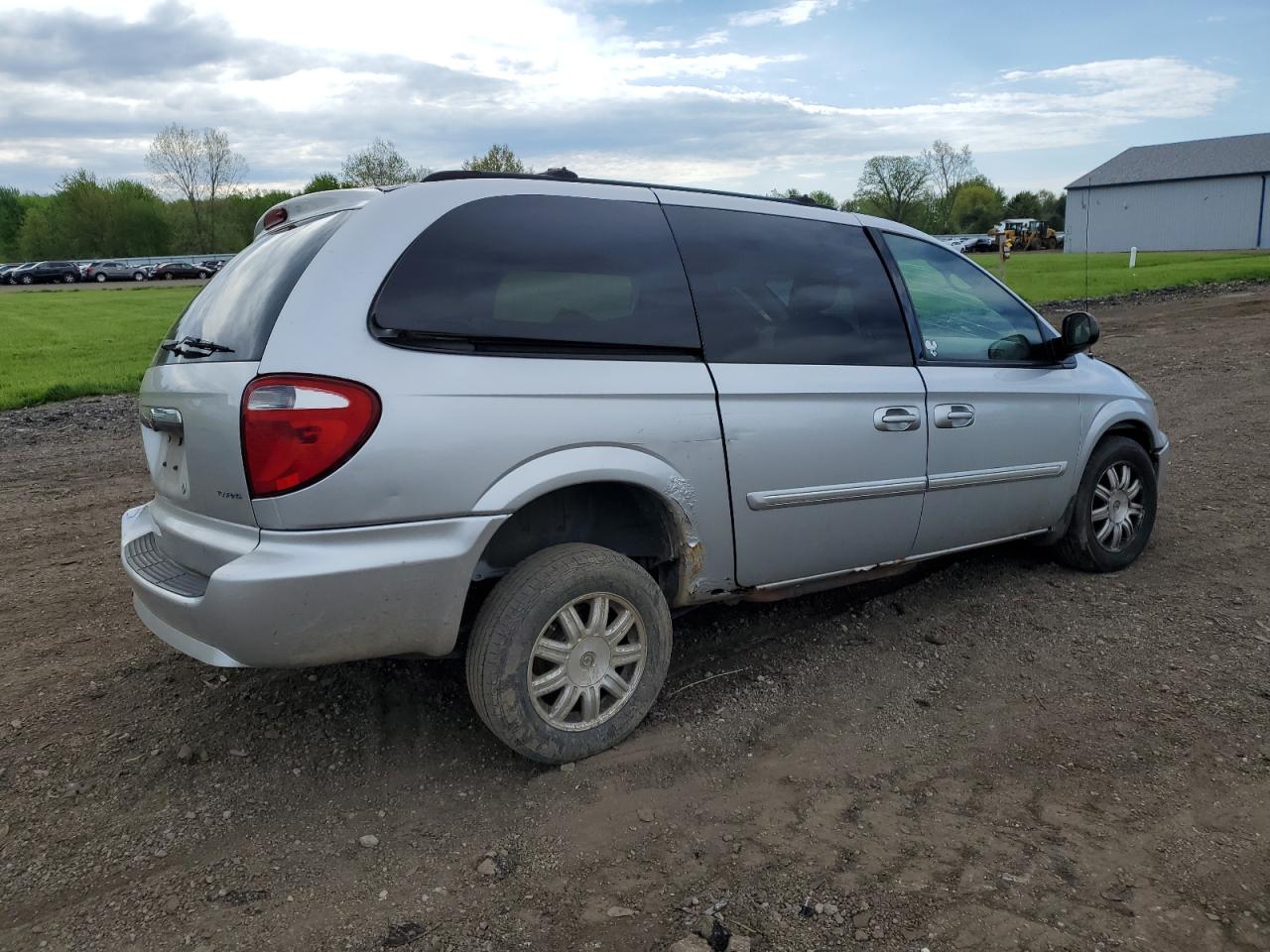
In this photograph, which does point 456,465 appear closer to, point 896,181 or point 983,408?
point 983,408

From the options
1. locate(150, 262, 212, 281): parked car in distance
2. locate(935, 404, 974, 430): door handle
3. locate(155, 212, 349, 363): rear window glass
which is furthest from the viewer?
locate(150, 262, 212, 281): parked car in distance

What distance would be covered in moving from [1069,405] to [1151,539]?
1467 mm

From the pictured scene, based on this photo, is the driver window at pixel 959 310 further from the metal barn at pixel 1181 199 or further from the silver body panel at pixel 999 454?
the metal barn at pixel 1181 199

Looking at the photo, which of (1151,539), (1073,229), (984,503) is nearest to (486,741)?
(984,503)

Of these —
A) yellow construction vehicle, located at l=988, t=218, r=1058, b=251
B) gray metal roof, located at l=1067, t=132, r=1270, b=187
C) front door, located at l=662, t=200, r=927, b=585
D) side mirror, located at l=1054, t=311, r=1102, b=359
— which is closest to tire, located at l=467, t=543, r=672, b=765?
front door, located at l=662, t=200, r=927, b=585

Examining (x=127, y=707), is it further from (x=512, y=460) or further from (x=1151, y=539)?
(x=1151, y=539)

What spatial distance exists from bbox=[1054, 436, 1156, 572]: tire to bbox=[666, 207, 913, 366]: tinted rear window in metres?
1.54

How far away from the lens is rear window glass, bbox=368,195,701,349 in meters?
3.01

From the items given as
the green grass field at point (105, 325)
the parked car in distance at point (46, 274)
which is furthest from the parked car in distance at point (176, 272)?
the green grass field at point (105, 325)

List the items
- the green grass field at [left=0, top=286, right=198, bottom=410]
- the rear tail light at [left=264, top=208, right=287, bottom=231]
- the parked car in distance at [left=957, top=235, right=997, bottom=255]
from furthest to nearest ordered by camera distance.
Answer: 1. the parked car in distance at [left=957, top=235, right=997, bottom=255]
2. the green grass field at [left=0, top=286, right=198, bottom=410]
3. the rear tail light at [left=264, top=208, right=287, bottom=231]

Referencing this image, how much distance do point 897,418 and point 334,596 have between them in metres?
2.36

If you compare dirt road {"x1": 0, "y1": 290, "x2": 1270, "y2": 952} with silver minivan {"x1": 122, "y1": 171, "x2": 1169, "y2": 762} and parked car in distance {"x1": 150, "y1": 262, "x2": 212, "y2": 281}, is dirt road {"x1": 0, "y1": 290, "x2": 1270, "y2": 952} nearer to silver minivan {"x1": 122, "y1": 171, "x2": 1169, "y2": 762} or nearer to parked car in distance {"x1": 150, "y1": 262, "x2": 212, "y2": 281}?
silver minivan {"x1": 122, "y1": 171, "x2": 1169, "y2": 762}

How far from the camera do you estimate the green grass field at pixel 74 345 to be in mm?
12727

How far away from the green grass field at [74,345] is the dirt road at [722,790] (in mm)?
8861
